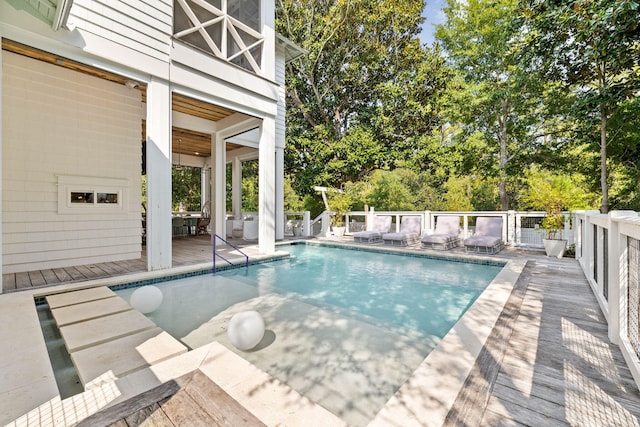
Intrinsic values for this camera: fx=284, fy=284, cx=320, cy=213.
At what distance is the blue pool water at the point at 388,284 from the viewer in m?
4.10

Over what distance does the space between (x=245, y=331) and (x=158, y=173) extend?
378 cm

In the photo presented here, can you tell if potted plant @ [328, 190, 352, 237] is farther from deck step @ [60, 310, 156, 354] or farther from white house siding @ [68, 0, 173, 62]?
deck step @ [60, 310, 156, 354]

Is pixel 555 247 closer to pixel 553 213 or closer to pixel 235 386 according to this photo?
pixel 553 213

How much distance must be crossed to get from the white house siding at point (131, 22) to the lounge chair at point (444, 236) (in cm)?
758

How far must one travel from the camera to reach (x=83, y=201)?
574 centimetres

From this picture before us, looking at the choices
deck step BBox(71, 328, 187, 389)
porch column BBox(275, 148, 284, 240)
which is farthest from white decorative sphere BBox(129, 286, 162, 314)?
porch column BBox(275, 148, 284, 240)

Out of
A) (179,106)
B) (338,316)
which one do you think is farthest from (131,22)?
(338,316)

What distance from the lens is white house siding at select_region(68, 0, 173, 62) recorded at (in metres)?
4.32

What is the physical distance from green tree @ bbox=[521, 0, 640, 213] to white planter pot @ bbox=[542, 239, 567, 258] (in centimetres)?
223

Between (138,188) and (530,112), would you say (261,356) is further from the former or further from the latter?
(530,112)

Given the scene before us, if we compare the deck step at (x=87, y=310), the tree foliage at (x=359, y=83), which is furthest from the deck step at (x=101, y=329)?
the tree foliage at (x=359, y=83)

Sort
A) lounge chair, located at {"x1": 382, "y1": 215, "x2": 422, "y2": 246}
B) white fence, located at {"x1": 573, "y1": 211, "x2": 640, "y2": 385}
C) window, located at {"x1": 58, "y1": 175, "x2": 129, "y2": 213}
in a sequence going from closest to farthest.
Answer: white fence, located at {"x1": 573, "y1": 211, "x2": 640, "y2": 385} → window, located at {"x1": 58, "y1": 175, "x2": 129, "y2": 213} → lounge chair, located at {"x1": 382, "y1": 215, "x2": 422, "y2": 246}

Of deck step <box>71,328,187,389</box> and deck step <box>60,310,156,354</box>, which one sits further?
deck step <box>60,310,156,354</box>

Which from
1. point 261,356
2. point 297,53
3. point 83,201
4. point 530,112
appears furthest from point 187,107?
point 530,112
